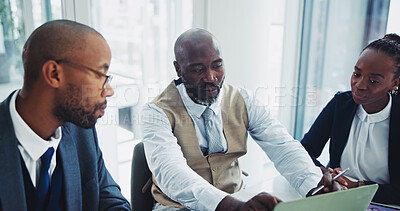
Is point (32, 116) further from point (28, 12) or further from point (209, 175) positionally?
point (28, 12)

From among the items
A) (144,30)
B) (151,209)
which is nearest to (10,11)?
(144,30)

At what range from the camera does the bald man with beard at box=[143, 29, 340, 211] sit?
4.32 feet

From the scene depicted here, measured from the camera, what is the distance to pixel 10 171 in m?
0.88

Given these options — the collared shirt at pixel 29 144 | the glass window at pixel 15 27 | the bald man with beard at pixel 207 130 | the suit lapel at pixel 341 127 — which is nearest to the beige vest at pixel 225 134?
the bald man with beard at pixel 207 130

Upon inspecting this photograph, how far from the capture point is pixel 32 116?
94 cm

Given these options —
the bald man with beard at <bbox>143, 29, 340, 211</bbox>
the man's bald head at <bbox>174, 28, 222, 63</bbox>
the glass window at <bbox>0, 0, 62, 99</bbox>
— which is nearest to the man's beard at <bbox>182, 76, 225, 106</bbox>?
the bald man with beard at <bbox>143, 29, 340, 211</bbox>

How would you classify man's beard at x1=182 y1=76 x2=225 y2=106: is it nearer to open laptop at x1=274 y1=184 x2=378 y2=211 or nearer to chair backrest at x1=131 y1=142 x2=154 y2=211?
chair backrest at x1=131 y1=142 x2=154 y2=211

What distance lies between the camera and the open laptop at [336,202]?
75cm

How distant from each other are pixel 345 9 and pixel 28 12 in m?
2.30

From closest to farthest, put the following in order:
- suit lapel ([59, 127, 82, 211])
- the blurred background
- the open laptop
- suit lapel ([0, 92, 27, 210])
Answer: the open laptop
suit lapel ([0, 92, 27, 210])
suit lapel ([59, 127, 82, 211])
the blurred background

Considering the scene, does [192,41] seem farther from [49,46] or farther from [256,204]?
[256,204]

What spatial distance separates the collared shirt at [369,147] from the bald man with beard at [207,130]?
0.29 m

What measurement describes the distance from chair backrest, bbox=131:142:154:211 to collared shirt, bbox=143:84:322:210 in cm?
11

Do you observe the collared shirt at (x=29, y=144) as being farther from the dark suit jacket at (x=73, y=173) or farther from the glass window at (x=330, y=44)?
the glass window at (x=330, y=44)
